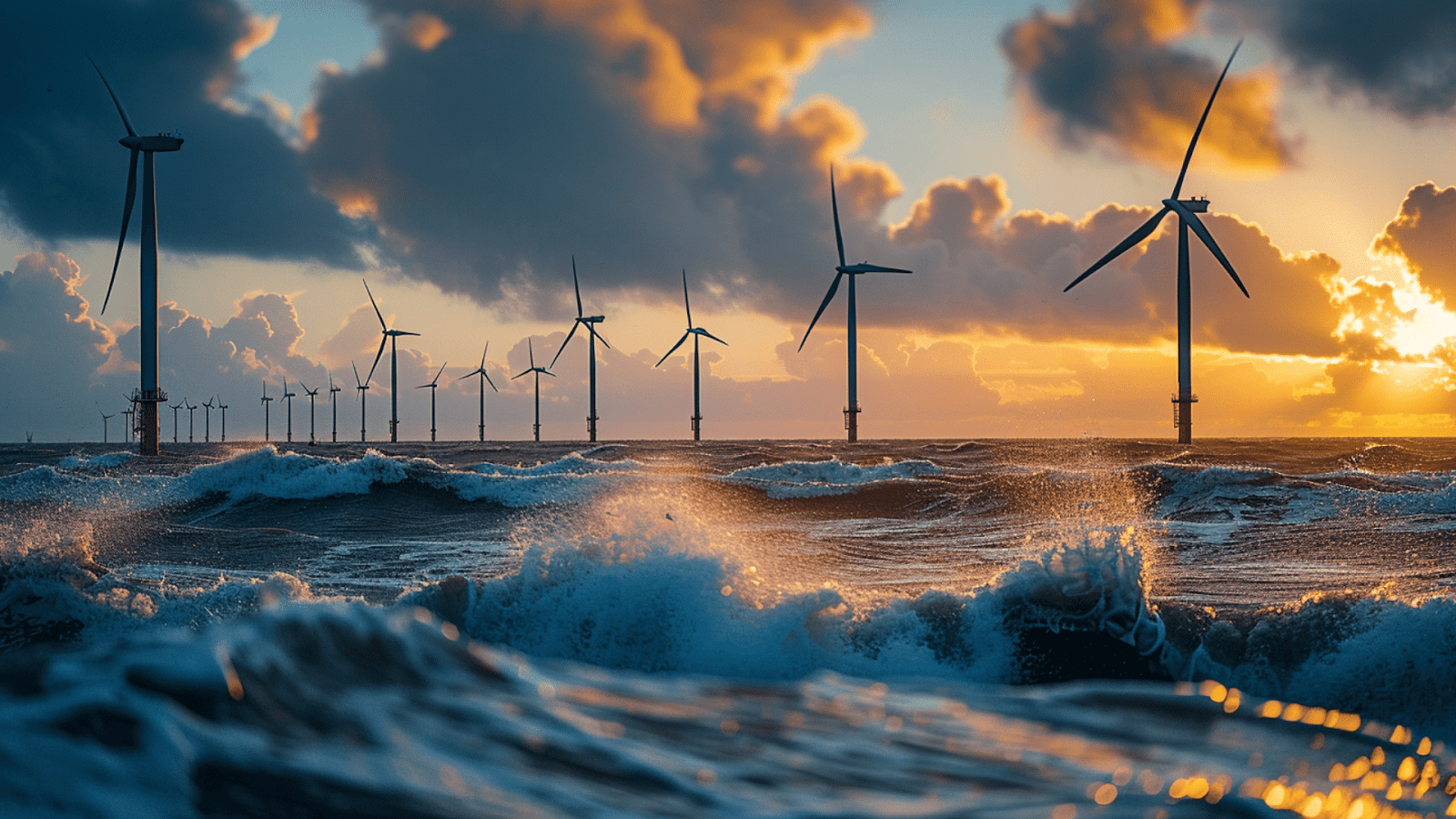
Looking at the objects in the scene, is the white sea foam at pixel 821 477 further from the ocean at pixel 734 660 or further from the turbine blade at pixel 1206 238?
the turbine blade at pixel 1206 238

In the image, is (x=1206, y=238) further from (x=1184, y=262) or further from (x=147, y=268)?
(x=147, y=268)

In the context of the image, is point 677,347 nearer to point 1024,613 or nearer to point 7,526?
point 7,526

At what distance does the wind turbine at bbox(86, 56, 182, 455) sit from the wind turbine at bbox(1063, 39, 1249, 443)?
53305 mm

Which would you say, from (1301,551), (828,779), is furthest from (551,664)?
(1301,551)

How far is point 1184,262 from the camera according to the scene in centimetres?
7169

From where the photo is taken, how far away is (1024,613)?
10.4 m

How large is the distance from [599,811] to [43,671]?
246cm

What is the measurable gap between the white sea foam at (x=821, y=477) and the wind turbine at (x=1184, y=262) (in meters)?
30.6

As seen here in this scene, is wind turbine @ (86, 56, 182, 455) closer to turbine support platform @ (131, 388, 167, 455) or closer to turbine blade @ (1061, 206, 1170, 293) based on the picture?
turbine support platform @ (131, 388, 167, 455)

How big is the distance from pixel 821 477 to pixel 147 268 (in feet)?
138

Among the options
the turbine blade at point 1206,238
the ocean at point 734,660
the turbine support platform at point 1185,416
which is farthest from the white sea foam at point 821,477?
the turbine support platform at point 1185,416

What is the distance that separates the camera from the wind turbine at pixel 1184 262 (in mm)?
58156

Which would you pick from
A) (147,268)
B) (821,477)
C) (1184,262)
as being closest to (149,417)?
(147,268)

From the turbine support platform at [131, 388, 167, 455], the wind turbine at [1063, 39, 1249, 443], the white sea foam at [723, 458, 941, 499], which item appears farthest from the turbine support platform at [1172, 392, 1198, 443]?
the turbine support platform at [131, 388, 167, 455]
